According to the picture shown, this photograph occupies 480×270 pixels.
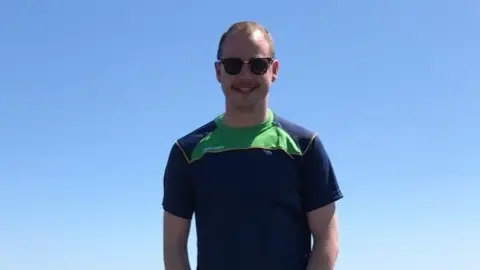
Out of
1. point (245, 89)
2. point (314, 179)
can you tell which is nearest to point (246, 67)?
point (245, 89)

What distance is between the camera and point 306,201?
7148mm

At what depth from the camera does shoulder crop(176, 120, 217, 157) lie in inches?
287

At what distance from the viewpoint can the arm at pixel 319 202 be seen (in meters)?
7.09

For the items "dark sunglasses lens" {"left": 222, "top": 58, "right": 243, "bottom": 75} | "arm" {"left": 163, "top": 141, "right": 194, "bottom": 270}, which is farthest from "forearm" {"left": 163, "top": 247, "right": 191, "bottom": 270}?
"dark sunglasses lens" {"left": 222, "top": 58, "right": 243, "bottom": 75}

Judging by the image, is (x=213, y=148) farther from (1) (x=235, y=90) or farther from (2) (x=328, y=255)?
(2) (x=328, y=255)

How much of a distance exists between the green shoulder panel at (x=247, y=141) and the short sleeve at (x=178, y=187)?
168 mm

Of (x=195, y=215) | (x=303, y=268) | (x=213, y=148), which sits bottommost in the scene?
(x=303, y=268)

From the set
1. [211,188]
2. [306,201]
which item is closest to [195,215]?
[211,188]

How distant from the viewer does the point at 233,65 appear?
703cm

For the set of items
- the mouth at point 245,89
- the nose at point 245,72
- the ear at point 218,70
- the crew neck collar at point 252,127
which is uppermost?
the ear at point 218,70

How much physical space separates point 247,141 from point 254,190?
47 cm

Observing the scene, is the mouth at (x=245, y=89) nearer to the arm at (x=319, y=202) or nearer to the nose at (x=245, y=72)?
the nose at (x=245, y=72)

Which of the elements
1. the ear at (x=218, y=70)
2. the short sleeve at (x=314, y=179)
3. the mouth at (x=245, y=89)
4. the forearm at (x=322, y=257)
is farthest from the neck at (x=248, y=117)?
the forearm at (x=322, y=257)

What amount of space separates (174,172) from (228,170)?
26.0 inches
